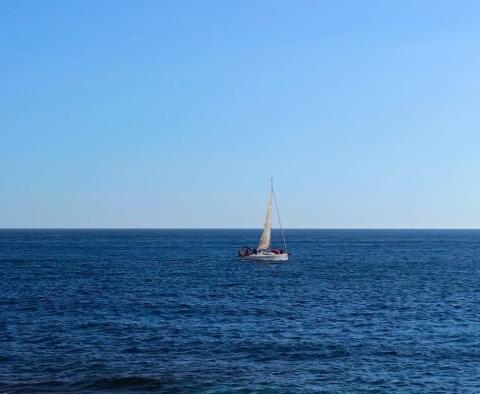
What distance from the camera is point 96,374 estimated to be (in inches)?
1559

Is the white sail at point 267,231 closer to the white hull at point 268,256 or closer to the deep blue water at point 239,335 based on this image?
the white hull at point 268,256

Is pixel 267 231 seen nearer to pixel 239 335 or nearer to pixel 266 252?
pixel 266 252

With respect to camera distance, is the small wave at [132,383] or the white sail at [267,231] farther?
the white sail at [267,231]

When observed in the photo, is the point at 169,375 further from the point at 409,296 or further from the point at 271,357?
the point at 409,296

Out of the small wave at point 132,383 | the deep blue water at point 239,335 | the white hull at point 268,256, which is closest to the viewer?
the small wave at point 132,383

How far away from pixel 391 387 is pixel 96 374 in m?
16.7

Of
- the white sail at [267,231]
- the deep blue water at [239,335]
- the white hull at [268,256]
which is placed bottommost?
the deep blue water at [239,335]

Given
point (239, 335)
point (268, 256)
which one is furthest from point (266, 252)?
point (239, 335)

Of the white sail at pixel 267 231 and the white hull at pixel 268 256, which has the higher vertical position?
the white sail at pixel 267 231

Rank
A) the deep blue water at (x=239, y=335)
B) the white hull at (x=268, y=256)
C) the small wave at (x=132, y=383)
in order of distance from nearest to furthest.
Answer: the small wave at (x=132, y=383), the deep blue water at (x=239, y=335), the white hull at (x=268, y=256)

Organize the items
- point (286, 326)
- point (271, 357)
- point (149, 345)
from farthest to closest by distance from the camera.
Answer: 1. point (286, 326)
2. point (149, 345)
3. point (271, 357)

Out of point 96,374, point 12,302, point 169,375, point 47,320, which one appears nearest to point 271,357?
point 169,375

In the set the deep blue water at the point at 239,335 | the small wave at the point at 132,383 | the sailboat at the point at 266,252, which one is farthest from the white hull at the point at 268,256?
the small wave at the point at 132,383

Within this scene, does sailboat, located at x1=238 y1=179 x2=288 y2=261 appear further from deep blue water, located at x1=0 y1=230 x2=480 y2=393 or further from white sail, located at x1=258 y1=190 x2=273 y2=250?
deep blue water, located at x1=0 y1=230 x2=480 y2=393
